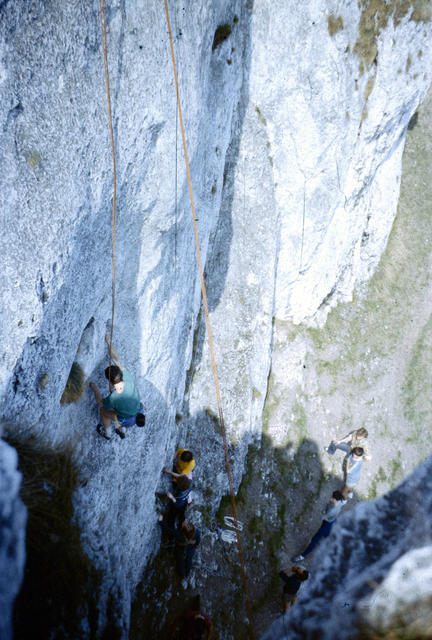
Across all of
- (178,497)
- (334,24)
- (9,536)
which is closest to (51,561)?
(9,536)

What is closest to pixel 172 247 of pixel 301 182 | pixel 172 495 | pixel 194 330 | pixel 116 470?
pixel 194 330

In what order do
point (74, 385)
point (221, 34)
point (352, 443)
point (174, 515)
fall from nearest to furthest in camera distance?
point (74, 385) → point (221, 34) → point (174, 515) → point (352, 443)

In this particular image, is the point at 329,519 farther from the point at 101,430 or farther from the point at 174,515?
the point at 101,430

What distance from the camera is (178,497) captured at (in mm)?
9219

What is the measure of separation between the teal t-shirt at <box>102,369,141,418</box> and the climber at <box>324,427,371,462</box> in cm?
886

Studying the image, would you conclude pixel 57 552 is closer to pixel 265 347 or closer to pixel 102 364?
pixel 102 364

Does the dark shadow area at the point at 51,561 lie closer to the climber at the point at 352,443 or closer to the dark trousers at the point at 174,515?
the dark trousers at the point at 174,515

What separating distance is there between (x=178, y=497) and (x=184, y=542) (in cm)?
102

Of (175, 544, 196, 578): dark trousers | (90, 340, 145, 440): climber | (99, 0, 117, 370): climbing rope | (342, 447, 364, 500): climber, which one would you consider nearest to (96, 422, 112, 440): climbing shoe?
(90, 340, 145, 440): climber

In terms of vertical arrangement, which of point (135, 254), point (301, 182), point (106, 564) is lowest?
point (106, 564)

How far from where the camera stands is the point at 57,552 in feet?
15.4

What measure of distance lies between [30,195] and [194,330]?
7751mm

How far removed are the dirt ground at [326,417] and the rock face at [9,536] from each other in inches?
208

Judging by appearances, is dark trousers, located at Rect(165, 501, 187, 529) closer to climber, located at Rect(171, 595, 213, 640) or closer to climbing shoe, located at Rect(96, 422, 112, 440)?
climber, located at Rect(171, 595, 213, 640)
